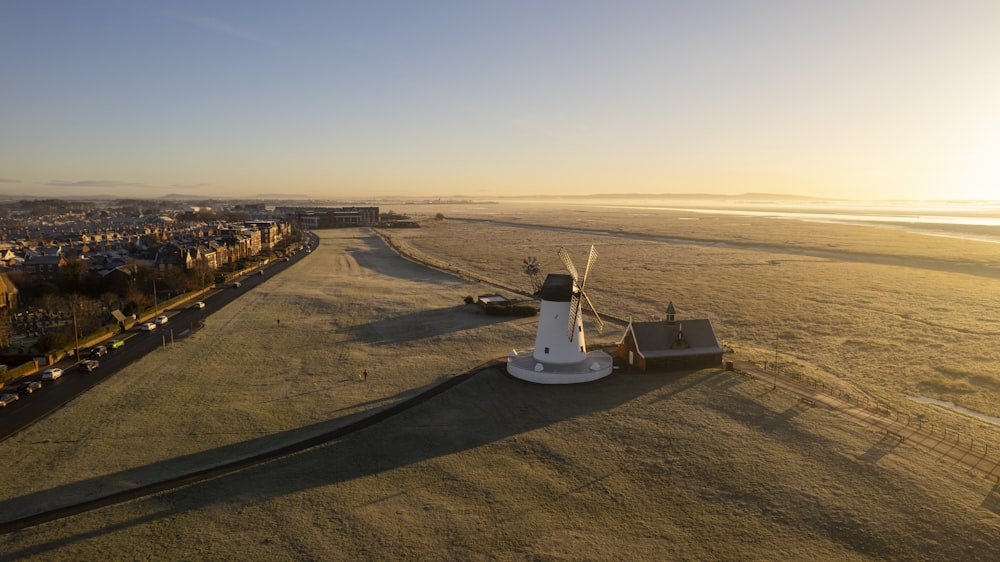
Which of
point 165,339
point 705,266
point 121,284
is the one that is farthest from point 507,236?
point 165,339

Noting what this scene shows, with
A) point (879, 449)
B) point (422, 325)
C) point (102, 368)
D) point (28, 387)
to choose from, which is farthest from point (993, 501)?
point (102, 368)

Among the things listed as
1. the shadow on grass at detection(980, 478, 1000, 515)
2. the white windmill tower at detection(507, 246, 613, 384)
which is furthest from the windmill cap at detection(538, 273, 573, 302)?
the shadow on grass at detection(980, 478, 1000, 515)

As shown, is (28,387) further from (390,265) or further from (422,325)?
(390,265)

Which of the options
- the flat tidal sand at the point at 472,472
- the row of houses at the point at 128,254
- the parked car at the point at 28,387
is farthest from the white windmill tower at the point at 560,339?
the row of houses at the point at 128,254

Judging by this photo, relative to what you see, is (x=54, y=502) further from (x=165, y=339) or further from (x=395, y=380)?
(x=165, y=339)

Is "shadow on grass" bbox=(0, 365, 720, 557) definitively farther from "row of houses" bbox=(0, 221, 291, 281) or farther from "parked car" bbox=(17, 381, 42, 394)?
"row of houses" bbox=(0, 221, 291, 281)

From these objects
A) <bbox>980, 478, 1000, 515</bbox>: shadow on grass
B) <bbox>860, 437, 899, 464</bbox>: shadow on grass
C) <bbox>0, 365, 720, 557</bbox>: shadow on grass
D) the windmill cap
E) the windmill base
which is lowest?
<bbox>0, 365, 720, 557</bbox>: shadow on grass
